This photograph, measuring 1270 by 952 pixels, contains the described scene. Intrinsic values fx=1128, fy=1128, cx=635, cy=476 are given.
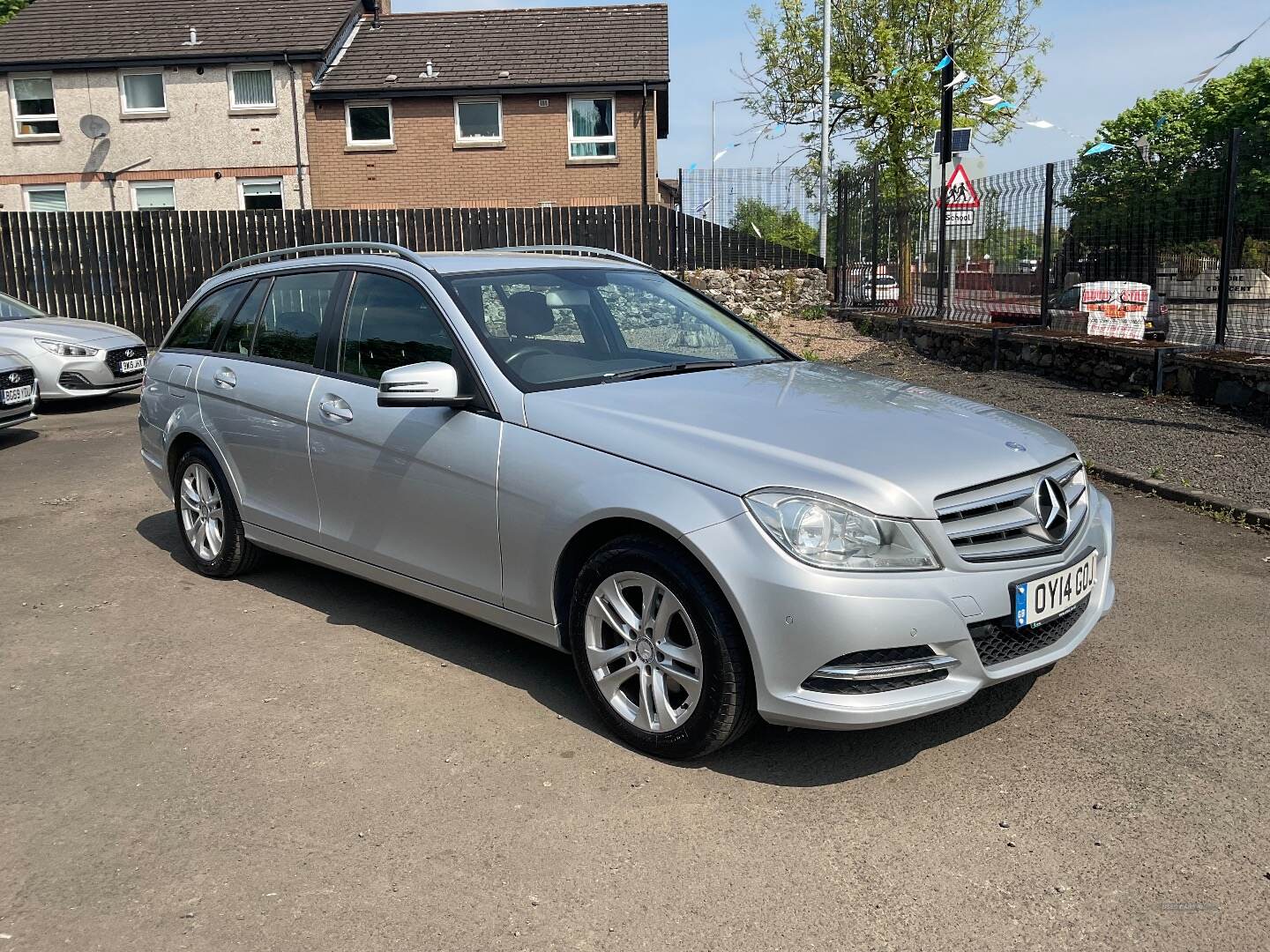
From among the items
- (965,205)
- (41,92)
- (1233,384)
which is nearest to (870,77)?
(965,205)

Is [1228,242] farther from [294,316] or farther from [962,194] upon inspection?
[294,316]

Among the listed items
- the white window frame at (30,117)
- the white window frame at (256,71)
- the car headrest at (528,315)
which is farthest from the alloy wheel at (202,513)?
the white window frame at (30,117)

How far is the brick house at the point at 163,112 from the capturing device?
2939 cm

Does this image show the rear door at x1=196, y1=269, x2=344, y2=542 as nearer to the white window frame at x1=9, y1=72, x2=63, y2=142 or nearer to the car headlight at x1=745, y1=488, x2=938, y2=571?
the car headlight at x1=745, y1=488, x2=938, y2=571

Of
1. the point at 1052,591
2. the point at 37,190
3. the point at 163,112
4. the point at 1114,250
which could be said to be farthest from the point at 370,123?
the point at 1052,591

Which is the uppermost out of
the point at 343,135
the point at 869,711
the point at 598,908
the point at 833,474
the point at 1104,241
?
the point at 343,135

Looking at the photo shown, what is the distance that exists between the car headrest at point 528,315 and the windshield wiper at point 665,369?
397 mm

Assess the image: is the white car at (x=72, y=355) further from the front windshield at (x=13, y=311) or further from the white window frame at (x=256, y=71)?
the white window frame at (x=256, y=71)

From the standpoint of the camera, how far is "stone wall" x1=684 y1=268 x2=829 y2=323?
66.1 feet

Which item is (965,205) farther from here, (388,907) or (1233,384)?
(388,907)

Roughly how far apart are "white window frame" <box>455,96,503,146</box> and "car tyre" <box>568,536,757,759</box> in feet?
89.4

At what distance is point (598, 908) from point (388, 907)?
0.56m

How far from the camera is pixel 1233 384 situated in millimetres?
9359

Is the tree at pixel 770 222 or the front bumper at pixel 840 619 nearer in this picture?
the front bumper at pixel 840 619
